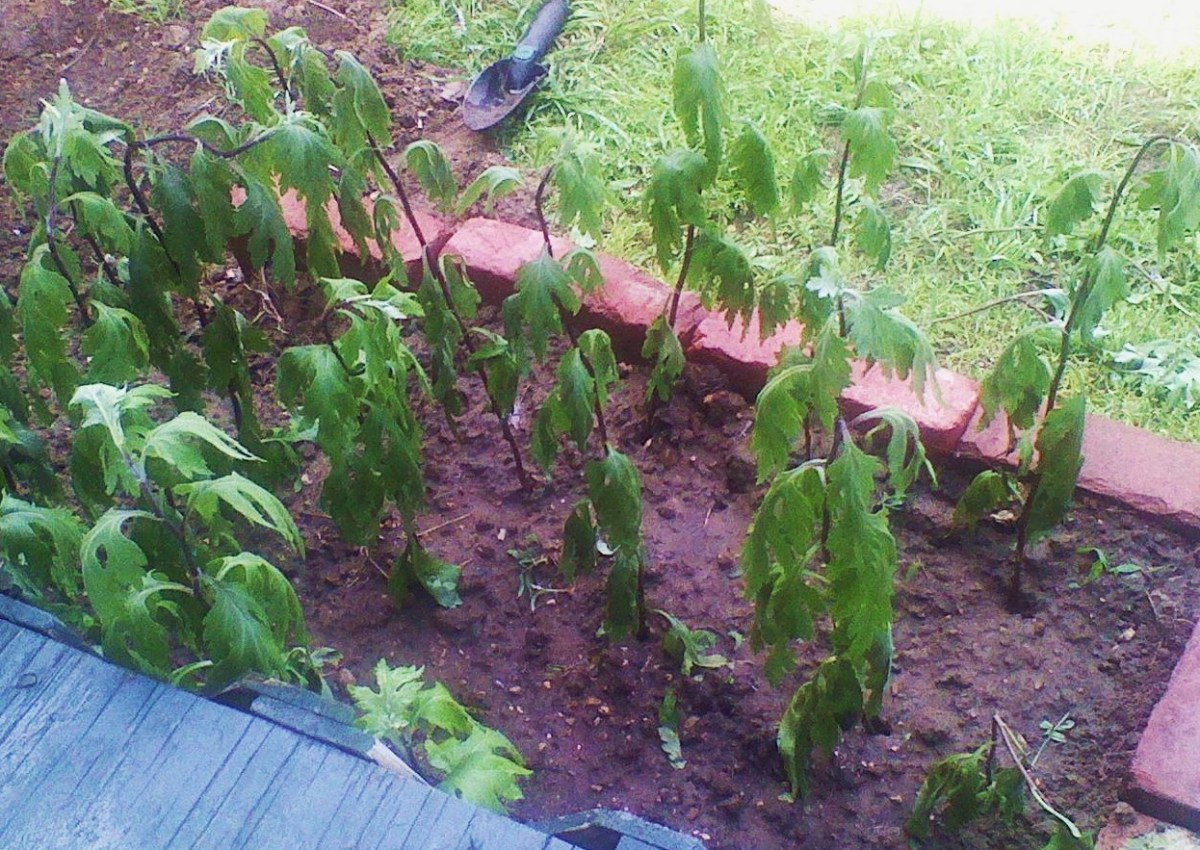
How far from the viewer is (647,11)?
4164mm

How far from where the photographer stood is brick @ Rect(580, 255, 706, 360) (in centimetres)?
295

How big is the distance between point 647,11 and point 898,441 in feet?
9.53

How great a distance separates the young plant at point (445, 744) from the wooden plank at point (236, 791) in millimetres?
130

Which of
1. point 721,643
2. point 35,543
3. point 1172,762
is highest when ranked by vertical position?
point 35,543

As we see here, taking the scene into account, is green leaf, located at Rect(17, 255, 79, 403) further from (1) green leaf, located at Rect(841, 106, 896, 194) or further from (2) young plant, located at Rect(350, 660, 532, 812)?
(1) green leaf, located at Rect(841, 106, 896, 194)

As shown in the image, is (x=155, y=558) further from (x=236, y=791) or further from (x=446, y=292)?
(x=446, y=292)

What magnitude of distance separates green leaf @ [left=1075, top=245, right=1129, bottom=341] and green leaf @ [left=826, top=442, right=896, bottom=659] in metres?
0.61

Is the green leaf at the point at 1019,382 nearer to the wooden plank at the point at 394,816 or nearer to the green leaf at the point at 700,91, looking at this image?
the green leaf at the point at 700,91

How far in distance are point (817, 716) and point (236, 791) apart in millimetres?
1140

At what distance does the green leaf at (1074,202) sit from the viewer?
6.37 feet

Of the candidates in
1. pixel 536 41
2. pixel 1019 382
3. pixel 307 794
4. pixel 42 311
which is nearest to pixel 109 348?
pixel 42 311

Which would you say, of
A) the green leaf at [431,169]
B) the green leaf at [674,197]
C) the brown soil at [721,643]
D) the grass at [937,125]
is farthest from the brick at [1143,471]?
the green leaf at [431,169]

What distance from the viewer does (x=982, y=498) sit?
2.40 metres

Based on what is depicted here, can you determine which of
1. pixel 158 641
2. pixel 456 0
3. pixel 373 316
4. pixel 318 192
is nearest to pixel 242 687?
pixel 158 641
